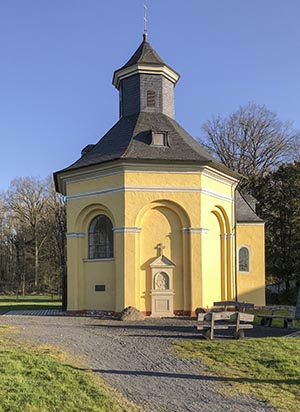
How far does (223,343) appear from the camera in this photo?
12.1 m

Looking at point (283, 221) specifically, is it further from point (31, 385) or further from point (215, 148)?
point (31, 385)

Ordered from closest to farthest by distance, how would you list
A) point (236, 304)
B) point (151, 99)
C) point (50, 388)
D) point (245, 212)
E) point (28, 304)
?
1. point (50, 388)
2. point (236, 304)
3. point (151, 99)
4. point (245, 212)
5. point (28, 304)

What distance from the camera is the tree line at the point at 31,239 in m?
53.2

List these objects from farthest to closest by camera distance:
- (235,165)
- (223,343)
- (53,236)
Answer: (53,236) → (235,165) → (223,343)

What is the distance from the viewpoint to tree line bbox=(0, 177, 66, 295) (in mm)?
53219

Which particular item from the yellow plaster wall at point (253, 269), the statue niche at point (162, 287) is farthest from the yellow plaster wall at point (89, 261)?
the yellow plaster wall at point (253, 269)

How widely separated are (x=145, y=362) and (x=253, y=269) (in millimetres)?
15748

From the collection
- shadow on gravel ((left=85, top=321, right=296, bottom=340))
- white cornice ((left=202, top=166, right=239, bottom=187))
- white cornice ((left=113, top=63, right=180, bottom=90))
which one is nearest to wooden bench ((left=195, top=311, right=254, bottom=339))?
shadow on gravel ((left=85, top=321, right=296, bottom=340))

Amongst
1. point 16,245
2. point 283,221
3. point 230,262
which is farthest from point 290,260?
point 16,245

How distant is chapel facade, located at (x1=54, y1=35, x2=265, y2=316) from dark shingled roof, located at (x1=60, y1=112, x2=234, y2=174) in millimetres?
48

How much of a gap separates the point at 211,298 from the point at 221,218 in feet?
12.7

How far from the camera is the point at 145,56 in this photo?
23641 millimetres

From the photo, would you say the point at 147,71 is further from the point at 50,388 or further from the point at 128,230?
the point at 50,388

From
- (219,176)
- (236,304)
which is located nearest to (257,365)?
(236,304)
